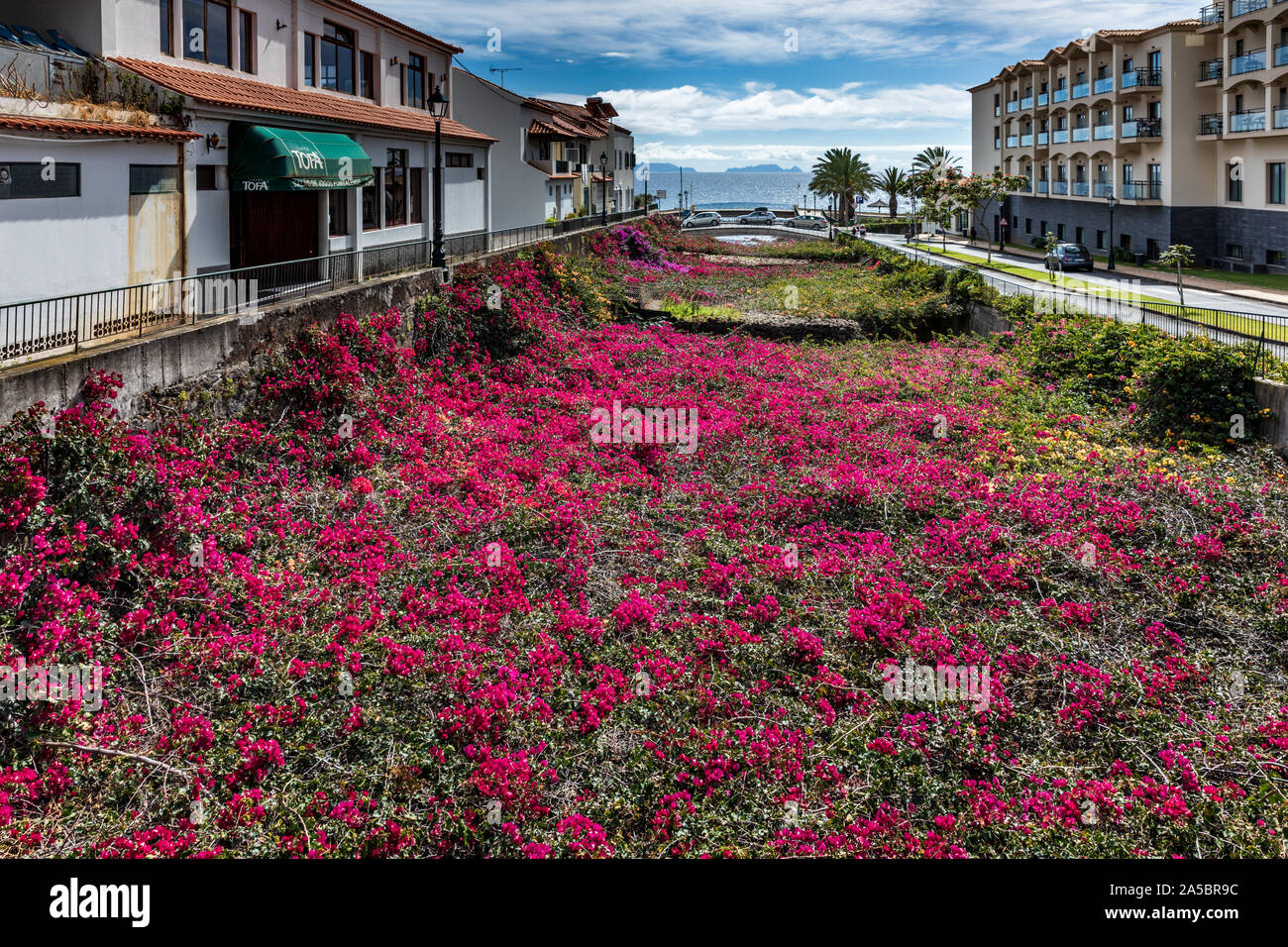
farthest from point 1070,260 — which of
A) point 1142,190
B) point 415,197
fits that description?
point 415,197

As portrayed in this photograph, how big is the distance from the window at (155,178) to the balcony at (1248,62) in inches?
1843

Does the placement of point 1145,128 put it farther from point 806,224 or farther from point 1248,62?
point 806,224

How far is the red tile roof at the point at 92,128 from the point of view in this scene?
12.4 metres

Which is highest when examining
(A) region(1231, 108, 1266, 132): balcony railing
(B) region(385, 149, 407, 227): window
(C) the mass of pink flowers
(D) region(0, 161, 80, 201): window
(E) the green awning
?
(A) region(1231, 108, 1266, 132): balcony railing

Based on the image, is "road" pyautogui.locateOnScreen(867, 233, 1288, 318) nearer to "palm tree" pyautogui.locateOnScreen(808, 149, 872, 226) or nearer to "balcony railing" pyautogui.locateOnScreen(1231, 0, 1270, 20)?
"balcony railing" pyautogui.locateOnScreen(1231, 0, 1270, 20)

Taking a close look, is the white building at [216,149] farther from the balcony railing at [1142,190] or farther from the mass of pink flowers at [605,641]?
the balcony railing at [1142,190]

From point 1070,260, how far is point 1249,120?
10039 mm

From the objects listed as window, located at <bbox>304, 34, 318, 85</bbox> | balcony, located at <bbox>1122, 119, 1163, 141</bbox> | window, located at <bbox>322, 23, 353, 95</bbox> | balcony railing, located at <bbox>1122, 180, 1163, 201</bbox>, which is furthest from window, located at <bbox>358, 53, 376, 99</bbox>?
balcony, located at <bbox>1122, 119, 1163, 141</bbox>

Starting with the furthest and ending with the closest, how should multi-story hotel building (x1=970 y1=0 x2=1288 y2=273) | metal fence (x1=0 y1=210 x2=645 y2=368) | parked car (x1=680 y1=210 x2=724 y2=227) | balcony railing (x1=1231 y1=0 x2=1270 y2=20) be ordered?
parked car (x1=680 y1=210 x2=724 y2=227) < multi-story hotel building (x1=970 y1=0 x2=1288 y2=273) < balcony railing (x1=1231 y1=0 x2=1270 y2=20) < metal fence (x1=0 y1=210 x2=645 y2=368)

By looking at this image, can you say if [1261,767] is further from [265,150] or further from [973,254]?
[973,254]

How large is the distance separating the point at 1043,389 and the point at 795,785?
15648mm

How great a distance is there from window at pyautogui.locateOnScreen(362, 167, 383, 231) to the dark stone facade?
→ 1604 inches

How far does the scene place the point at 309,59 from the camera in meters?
23.9

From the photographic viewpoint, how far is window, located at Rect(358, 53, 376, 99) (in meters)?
27.1
